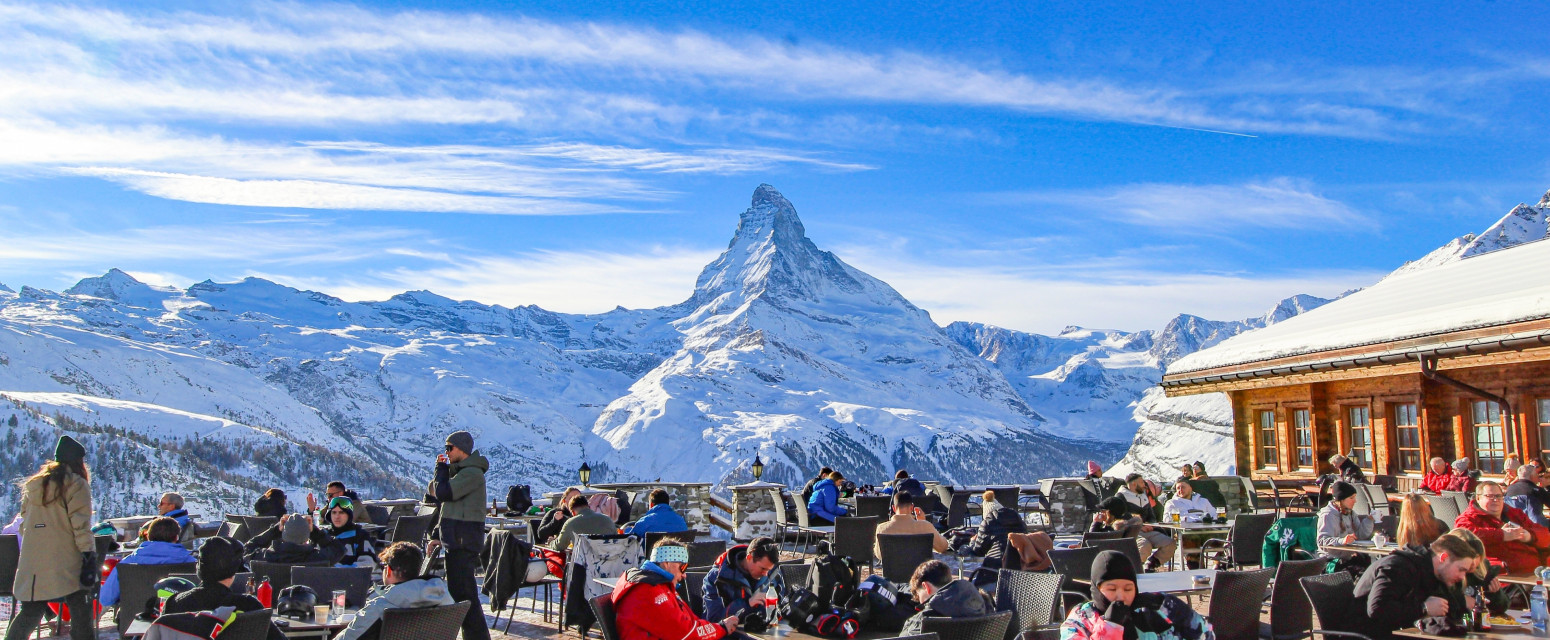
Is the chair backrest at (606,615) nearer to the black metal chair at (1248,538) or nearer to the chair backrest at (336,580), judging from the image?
the chair backrest at (336,580)

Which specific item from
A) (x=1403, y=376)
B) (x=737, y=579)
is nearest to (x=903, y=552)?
(x=737, y=579)

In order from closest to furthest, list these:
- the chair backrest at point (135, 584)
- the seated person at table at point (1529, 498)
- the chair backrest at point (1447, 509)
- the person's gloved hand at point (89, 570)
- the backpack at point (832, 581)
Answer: the backpack at point (832, 581), the chair backrest at point (135, 584), the person's gloved hand at point (89, 570), the seated person at table at point (1529, 498), the chair backrest at point (1447, 509)

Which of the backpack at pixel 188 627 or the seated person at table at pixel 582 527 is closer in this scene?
the backpack at pixel 188 627

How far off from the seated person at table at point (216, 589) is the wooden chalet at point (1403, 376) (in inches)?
450

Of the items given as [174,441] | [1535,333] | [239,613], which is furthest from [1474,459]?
[174,441]

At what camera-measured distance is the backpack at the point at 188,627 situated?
14.7 ft

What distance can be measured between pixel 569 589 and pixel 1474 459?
35.8 ft

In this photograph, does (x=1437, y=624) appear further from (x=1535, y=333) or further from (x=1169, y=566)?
(x=1535, y=333)

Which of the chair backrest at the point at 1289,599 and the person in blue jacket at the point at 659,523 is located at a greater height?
the person in blue jacket at the point at 659,523

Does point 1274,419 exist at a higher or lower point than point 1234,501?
higher

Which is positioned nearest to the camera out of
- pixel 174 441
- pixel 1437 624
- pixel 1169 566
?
pixel 1437 624

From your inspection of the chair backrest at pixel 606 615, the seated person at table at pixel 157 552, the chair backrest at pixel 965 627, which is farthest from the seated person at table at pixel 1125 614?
the seated person at table at pixel 157 552

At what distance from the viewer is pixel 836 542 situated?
9.56 meters

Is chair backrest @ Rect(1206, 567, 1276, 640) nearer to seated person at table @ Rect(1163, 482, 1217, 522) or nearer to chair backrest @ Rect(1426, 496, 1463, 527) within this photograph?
chair backrest @ Rect(1426, 496, 1463, 527)
